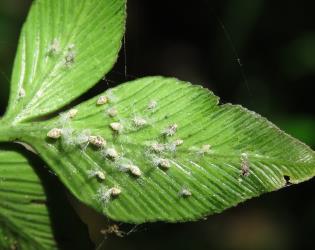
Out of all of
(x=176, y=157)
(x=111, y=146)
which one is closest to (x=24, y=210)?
(x=111, y=146)

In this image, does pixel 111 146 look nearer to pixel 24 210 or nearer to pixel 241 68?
pixel 24 210

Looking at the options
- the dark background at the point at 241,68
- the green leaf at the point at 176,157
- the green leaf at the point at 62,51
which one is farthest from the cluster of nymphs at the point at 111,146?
the dark background at the point at 241,68

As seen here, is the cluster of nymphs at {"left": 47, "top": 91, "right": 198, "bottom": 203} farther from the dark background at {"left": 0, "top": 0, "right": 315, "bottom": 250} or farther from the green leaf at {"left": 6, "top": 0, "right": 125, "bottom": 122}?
the dark background at {"left": 0, "top": 0, "right": 315, "bottom": 250}

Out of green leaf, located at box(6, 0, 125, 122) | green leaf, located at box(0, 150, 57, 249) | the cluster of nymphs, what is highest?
green leaf, located at box(6, 0, 125, 122)

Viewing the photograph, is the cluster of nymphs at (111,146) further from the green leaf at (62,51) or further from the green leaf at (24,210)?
the green leaf at (24,210)

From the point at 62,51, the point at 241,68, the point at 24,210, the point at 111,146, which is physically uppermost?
the point at 241,68

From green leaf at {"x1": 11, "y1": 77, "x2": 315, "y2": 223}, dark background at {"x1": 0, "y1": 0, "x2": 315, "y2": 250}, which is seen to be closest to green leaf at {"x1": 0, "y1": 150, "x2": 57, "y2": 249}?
green leaf at {"x1": 11, "y1": 77, "x2": 315, "y2": 223}

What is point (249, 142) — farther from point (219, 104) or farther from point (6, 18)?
point (6, 18)
